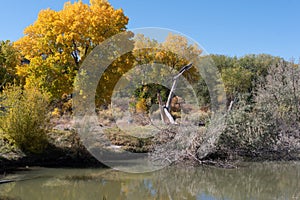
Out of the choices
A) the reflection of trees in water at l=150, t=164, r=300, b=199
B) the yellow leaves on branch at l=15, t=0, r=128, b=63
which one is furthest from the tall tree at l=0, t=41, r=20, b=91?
the reflection of trees in water at l=150, t=164, r=300, b=199

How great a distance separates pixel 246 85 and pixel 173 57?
10709 mm

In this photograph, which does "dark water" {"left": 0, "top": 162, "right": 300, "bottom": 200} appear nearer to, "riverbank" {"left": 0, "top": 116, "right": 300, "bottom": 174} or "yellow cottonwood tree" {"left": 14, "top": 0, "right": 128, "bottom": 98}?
"riverbank" {"left": 0, "top": 116, "right": 300, "bottom": 174}

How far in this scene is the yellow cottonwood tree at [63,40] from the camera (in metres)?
12.2

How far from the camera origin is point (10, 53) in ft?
48.1

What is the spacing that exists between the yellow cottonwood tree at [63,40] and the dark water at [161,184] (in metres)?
3.97

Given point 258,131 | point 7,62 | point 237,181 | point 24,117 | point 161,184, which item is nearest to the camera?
point 161,184

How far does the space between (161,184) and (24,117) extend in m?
4.45

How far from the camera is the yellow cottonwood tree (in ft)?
40.0

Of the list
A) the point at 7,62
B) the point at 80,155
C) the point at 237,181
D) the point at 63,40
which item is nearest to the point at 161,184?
the point at 237,181

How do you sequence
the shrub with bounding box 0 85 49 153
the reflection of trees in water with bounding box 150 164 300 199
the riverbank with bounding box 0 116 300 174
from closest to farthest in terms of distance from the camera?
the reflection of trees in water with bounding box 150 164 300 199, the shrub with bounding box 0 85 49 153, the riverbank with bounding box 0 116 300 174

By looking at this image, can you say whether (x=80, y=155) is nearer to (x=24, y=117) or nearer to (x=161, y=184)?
(x=24, y=117)

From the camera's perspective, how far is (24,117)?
954 cm

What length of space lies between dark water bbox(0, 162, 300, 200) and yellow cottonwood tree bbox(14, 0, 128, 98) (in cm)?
397

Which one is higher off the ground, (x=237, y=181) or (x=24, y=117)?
(x=24, y=117)
